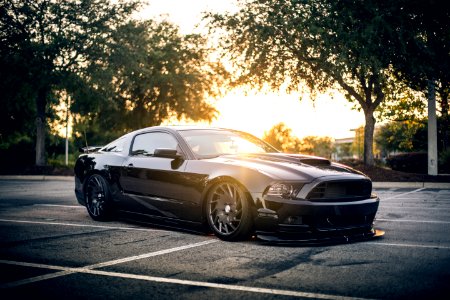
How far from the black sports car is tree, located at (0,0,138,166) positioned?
18.3m

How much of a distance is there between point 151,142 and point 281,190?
257 centimetres

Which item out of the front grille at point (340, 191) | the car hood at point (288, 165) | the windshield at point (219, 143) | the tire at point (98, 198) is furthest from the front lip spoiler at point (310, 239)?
the tire at point (98, 198)

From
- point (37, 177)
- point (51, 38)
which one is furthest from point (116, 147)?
point (51, 38)

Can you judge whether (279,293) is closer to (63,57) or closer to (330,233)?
(330,233)

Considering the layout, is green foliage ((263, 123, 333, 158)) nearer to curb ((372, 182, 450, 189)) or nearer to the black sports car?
curb ((372, 182, 450, 189))

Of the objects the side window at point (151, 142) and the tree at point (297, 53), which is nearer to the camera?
the side window at point (151, 142)

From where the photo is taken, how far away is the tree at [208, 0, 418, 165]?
1805 cm

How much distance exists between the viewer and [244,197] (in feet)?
18.8

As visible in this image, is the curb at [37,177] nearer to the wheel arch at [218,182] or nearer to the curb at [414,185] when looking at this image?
the curb at [414,185]

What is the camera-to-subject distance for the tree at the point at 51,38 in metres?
24.2

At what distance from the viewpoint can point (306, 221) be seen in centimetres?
543

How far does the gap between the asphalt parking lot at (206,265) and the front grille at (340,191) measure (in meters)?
0.53

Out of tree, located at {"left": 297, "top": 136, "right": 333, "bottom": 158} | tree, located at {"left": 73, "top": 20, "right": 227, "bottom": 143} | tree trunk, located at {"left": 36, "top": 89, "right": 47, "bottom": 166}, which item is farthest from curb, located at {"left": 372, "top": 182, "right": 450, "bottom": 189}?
tree, located at {"left": 297, "top": 136, "right": 333, "bottom": 158}

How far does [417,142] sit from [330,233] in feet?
147
